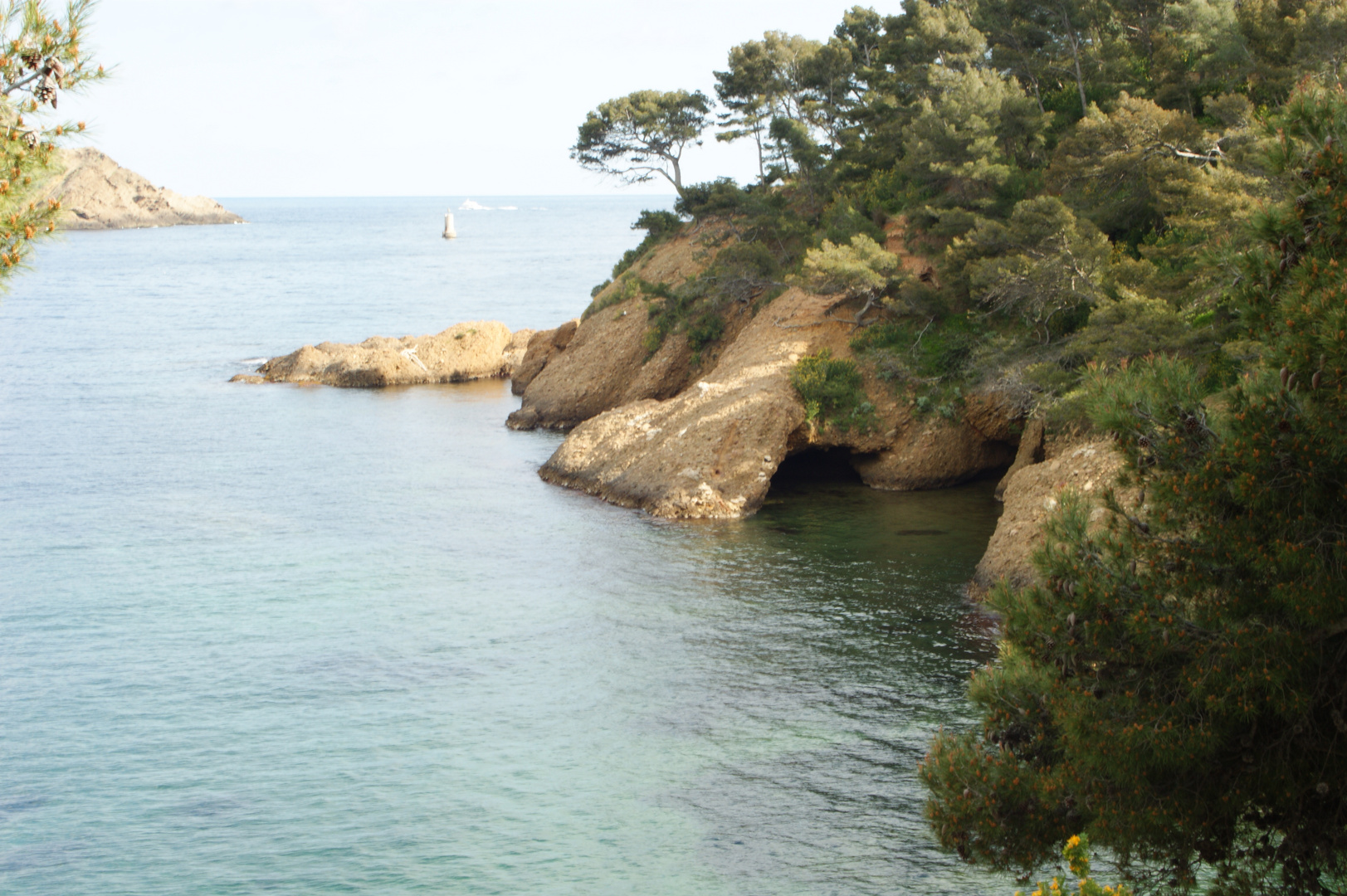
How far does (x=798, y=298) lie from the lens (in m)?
41.2

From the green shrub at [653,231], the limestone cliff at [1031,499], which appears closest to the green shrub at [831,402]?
the limestone cliff at [1031,499]

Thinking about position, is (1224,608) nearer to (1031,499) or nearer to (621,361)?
Result: (1031,499)

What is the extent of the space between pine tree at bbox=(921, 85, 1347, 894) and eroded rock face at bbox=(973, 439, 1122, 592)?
1391 centimetres

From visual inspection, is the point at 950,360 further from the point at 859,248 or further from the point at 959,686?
the point at 959,686

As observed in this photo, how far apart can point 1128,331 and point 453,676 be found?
16.2 meters

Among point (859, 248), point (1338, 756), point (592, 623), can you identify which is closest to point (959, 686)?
point (592, 623)

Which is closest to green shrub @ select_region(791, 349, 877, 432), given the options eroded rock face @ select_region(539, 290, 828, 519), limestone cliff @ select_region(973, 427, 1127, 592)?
eroded rock face @ select_region(539, 290, 828, 519)

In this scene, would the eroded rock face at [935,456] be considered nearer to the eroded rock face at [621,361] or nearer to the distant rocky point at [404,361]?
the eroded rock face at [621,361]

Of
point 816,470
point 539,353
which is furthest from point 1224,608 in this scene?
point 539,353

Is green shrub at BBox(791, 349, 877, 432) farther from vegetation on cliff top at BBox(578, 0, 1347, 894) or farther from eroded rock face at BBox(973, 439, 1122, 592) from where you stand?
eroded rock face at BBox(973, 439, 1122, 592)

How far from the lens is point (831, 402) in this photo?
35.6m

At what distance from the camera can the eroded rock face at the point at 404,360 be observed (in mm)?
60500

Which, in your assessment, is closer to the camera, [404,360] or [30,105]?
[30,105]

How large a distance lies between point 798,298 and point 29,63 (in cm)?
3318
